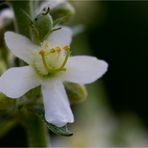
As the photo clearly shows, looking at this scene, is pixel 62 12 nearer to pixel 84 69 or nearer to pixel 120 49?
pixel 84 69

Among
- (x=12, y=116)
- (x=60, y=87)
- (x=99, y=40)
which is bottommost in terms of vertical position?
(x=99, y=40)

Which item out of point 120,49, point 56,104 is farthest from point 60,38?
point 120,49

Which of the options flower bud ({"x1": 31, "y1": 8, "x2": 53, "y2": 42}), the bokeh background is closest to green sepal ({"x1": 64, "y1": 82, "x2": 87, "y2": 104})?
flower bud ({"x1": 31, "y1": 8, "x2": 53, "y2": 42})

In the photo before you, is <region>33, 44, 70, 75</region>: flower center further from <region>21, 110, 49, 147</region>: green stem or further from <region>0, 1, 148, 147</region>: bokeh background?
<region>0, 1, 148, 147</region>: bokeh background

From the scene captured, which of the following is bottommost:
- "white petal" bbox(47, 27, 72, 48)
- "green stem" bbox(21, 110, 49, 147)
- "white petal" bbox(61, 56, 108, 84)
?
"green stem" bbox(21, 110, 49, 147)

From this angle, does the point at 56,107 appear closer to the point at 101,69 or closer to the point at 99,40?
the point at 101,69

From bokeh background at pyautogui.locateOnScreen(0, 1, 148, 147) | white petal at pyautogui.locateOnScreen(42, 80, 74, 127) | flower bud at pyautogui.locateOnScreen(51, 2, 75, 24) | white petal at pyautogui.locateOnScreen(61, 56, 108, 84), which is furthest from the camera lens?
bokeh background at pyautogui.locateOnScreen(0, 1, 148, 147)

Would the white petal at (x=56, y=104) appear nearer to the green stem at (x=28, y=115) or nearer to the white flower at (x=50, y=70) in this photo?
the white flower at (x=50, y=70)

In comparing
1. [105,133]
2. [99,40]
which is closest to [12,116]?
[105,133]

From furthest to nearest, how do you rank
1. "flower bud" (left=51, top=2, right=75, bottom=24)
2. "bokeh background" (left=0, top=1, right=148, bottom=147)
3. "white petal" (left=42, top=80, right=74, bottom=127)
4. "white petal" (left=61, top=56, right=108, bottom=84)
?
"bokeh background" (left=0, top=1, right=148, bottom=147) < "flower bud" (left=51, top=2, right=75, bottom=24) < "white petal" (left=61, top=56, right=108, bottom=84) < "white petal" (left=42, top=80, right=74, bottom=127)

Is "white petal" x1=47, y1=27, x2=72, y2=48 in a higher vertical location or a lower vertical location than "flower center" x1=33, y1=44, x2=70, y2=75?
higher
